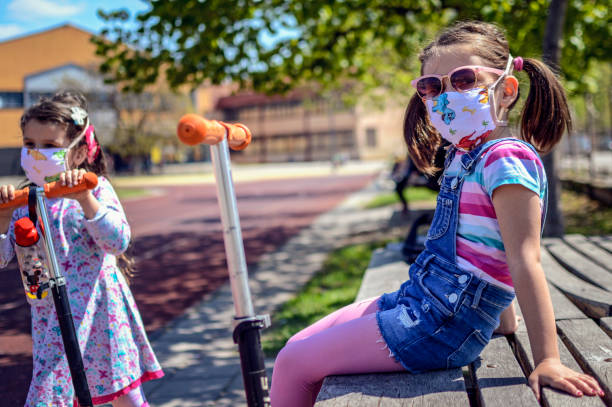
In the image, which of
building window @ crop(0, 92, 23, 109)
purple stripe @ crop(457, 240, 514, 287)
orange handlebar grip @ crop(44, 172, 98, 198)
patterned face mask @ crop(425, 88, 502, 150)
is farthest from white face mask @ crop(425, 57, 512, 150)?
building window @ crop(0, 92, 23, 109)

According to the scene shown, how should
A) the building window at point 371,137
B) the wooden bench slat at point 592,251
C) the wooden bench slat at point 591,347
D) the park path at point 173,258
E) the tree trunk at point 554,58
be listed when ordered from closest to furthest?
the wooden bench slat at point 591,347, the wooden bench slat at point 592,251, the park path at point 173,258, the tree trunk at point 554,58, the building window at point 371,137

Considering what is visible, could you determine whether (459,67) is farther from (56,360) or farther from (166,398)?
(166,398)

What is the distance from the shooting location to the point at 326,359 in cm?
188

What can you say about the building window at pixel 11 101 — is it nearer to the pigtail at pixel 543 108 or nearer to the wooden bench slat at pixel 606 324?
the pigtail at pixel 543 108

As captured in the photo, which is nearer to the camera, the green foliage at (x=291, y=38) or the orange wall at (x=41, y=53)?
the green foliage at (x=291, y=38)

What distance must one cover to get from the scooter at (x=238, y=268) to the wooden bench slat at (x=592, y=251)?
2389 mm

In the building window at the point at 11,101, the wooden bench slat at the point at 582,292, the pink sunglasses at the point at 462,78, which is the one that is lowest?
the wooden bench slat at the point at 582,292

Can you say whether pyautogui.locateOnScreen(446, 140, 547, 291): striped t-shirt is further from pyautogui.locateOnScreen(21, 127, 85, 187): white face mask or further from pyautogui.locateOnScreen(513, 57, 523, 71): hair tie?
pyautogui.locateOnScreen(21, 127, 85, 187): white face mask

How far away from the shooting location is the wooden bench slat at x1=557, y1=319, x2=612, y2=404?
1.72 metres

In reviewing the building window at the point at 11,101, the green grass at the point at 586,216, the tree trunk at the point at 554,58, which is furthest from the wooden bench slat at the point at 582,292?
the building window at the point at 11,101

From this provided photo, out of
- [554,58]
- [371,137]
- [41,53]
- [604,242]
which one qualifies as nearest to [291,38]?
[554,58]

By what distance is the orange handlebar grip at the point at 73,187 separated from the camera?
1777 mm

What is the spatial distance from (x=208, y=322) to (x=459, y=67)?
166 inches

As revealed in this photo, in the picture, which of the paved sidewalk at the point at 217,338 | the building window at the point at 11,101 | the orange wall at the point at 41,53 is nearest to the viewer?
the paved sidewalk at the point at 217,338
